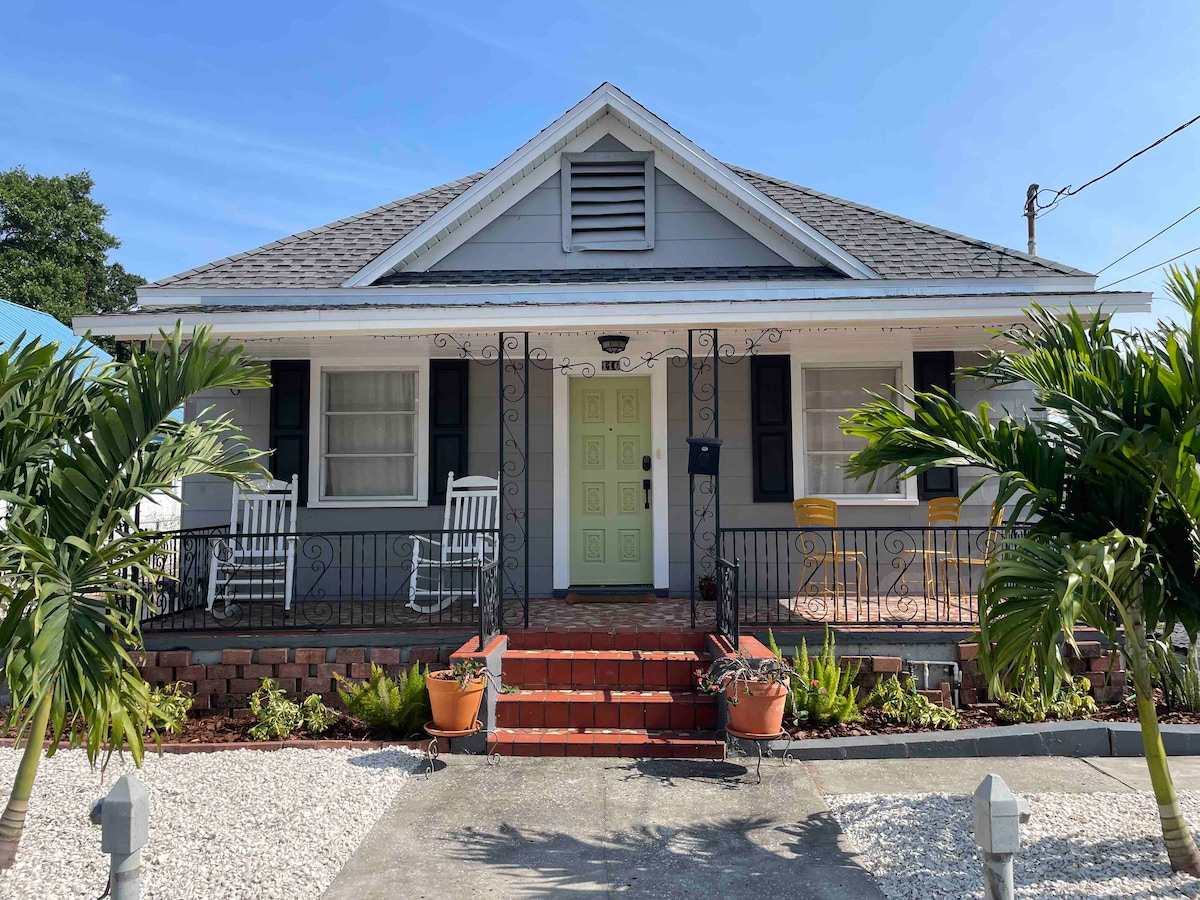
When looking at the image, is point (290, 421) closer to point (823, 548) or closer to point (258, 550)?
point (258, 550)

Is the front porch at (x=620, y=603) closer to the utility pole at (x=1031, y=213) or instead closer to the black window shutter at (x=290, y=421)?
the black window shutter at (x=290, y=421)

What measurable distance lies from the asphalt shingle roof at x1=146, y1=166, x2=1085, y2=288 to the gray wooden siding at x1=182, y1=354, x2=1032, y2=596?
910mm

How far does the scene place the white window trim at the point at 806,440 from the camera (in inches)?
299

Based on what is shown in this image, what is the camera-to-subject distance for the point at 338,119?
11.7 m

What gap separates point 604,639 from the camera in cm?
585

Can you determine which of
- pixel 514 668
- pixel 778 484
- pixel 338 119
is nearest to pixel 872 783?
pixel 514 668

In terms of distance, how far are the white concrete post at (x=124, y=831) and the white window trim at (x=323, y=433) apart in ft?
16.7

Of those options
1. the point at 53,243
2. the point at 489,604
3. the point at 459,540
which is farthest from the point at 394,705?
the point at 53,243

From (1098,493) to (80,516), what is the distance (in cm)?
437

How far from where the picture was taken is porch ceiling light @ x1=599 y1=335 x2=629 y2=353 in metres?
7.04

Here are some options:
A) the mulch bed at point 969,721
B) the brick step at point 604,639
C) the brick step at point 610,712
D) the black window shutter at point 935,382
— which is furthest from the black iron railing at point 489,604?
the black window shutter at point 935,382

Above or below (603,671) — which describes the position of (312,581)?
above

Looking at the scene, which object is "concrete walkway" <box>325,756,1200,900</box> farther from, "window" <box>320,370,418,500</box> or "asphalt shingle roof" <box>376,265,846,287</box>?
A: "asphalt shingle roof" <box>376,265,846,287</box>

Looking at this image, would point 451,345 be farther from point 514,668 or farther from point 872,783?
point 872,783
